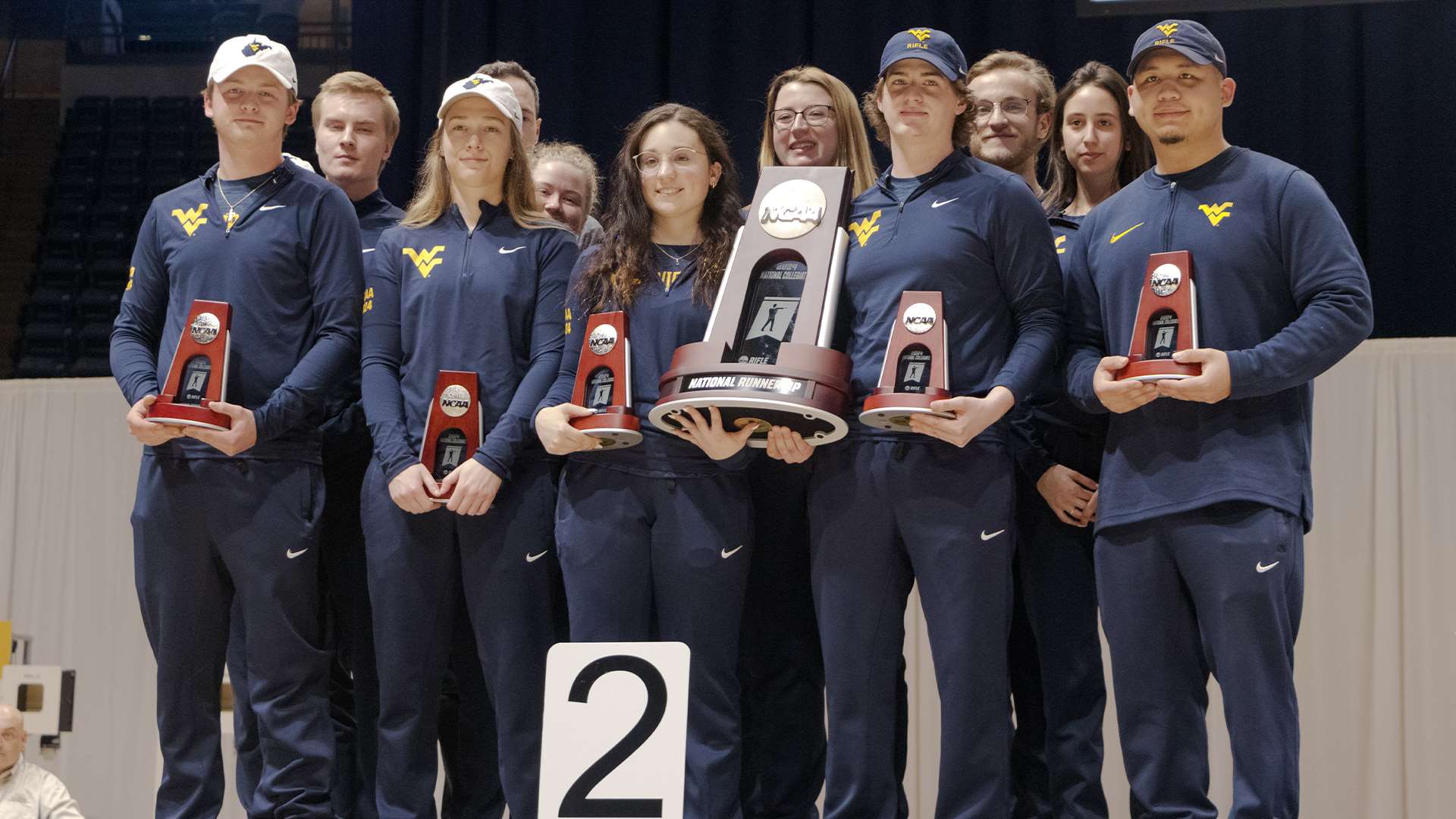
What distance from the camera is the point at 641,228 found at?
9.59 ft

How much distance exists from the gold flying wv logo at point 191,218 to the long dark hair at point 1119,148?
1.84 meters

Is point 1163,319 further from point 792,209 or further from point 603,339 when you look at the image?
point 603,339

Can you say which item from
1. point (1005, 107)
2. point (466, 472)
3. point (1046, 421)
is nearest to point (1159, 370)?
point (1046, 421)

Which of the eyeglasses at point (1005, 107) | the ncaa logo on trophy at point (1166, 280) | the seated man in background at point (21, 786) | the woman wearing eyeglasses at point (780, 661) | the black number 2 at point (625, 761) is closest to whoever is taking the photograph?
the black number 2 at point (625, 761)

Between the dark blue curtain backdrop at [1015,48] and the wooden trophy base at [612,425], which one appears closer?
the wooden trophy base at [612,425]

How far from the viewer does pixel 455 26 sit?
6.68 metres

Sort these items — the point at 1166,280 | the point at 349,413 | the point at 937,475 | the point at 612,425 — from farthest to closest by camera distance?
the point at 349,413 < the point at 612,425 < the point at 937,475 < the point at 1166,280

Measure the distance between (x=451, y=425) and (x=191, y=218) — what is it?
29.6 inches

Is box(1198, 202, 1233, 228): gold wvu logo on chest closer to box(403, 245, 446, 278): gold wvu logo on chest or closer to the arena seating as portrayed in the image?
box(403, 245, 446, 278): gold wvu logo on chest

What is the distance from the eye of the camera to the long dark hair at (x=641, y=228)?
2854 mm

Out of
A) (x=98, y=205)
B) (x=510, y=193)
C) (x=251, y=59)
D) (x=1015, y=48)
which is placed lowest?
(x=510, y=193)

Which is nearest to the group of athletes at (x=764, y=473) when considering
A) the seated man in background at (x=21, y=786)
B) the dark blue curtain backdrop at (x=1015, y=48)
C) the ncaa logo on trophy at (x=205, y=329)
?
the ncaa logo on trophy at (x=205, y=329)

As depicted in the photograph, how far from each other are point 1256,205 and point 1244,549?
2.01 feet

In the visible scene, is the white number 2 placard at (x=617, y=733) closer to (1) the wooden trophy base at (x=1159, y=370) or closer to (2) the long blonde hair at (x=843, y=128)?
(1) the wooden trophy base at (x=1159, y=370)
